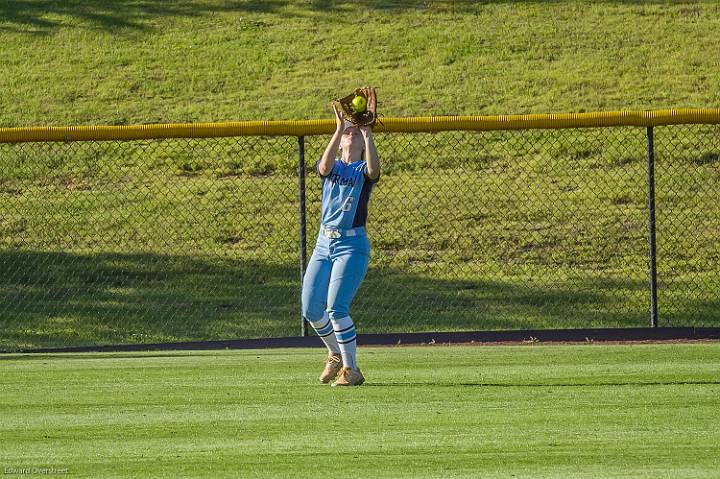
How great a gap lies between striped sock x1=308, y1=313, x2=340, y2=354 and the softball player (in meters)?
0.09

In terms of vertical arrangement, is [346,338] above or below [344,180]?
below

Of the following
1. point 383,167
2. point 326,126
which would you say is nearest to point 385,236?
point 383,167

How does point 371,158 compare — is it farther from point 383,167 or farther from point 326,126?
point 383,167

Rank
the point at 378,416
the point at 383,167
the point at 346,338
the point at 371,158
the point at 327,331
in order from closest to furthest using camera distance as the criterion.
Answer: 1. the point at 378,416
2. the point at 371,158
3. the point at 346,338
4. the point at 327,331
5. the point at 383,167

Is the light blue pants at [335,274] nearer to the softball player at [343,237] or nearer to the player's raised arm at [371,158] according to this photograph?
the softball player at [343,237]

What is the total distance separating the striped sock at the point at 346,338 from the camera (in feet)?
29.6

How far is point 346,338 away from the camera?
9.05m

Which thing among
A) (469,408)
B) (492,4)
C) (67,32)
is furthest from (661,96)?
(469,408)

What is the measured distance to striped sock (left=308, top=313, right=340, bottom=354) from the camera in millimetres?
9242

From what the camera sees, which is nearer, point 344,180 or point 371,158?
point 371,158

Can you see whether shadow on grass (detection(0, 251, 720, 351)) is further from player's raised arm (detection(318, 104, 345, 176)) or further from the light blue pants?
player's raised arm (detection(318, 104, 345, 176))

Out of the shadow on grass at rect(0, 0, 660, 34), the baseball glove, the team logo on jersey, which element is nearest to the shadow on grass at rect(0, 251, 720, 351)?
the team logo on jersey

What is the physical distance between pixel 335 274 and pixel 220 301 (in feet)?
24.1

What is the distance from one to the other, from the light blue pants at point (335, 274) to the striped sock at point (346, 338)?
0.18 feet
